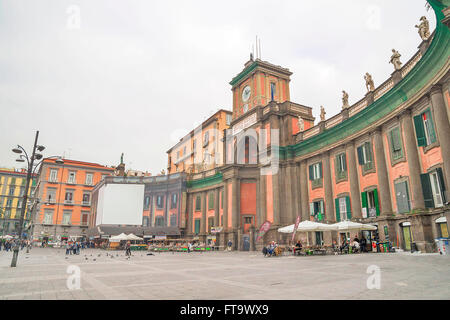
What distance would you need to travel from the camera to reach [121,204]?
5309cm

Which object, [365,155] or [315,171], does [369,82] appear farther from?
[315,171]

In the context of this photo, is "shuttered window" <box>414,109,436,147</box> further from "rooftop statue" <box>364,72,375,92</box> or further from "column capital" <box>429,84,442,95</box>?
"rooftop statue" <box>364,72,375,92</box>

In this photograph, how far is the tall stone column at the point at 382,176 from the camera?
2206 centimetres

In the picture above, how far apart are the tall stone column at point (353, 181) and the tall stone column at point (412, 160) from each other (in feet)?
18.3

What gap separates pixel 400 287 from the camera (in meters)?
7.40

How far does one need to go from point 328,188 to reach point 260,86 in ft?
55.4

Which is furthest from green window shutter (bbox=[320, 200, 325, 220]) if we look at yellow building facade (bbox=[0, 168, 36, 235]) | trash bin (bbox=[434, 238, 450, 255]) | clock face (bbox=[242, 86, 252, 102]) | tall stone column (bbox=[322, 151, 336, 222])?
yellow building facade (bbox=[0, 168, 36, 235])

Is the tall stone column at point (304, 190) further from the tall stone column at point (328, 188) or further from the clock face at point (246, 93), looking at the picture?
the clock face at point (246, 93)

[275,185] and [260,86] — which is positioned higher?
[260,86]

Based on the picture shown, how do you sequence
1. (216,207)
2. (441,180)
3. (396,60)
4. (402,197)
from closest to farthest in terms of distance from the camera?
1. (441,180)
2. (402,197)
3. (396,60)
4. (216,207)

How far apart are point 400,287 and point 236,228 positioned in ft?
94.1

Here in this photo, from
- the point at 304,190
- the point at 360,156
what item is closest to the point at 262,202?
the point at 304,190
